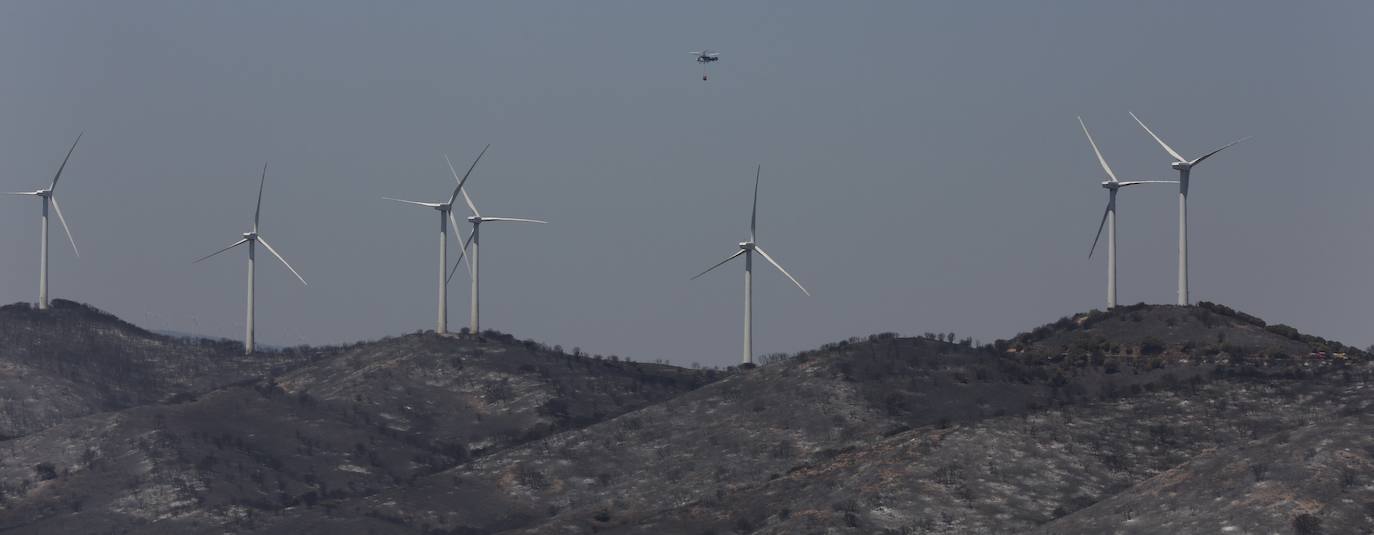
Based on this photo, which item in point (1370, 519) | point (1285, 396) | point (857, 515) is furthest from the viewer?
point (1285, 396)

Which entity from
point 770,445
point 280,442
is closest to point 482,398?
point 280,442

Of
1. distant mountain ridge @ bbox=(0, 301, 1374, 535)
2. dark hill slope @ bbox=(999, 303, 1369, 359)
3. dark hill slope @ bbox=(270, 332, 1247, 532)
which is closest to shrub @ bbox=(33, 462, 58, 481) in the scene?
distant mountain ridge @ bbox=(0, 301, 1374, 535)

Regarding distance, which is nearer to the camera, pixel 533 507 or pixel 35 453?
pixel 533 507

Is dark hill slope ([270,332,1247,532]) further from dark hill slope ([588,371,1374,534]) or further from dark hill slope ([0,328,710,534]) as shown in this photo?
dark hill slope ([0,328,710,534])

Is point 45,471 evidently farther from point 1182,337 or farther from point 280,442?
point 1182,337

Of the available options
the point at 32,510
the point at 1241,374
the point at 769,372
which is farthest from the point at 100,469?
the point at 1241,374

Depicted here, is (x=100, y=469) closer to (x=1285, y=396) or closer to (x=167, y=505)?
(x=167, y=505)
